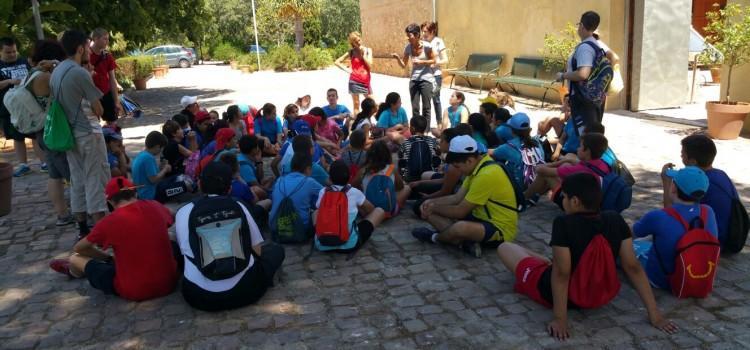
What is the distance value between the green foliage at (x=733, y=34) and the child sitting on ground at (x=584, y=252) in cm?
649

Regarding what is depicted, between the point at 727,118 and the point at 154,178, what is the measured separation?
25.5ft

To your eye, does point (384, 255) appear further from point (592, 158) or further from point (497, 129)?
point (497, 129)

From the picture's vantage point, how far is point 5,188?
654cm

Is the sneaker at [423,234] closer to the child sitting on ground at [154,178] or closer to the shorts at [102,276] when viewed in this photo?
the shorts at [102,276]

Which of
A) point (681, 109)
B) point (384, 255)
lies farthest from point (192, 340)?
point (681, 109)

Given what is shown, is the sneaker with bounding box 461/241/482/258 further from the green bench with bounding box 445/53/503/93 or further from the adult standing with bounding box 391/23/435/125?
the green bench with bounding box 445/53/503/93

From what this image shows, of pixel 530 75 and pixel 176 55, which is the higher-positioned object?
pixel 176 55

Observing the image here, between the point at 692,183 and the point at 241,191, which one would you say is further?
the point at 241,191

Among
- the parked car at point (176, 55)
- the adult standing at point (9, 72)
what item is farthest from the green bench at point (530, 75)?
the parked car at point (176, 55)

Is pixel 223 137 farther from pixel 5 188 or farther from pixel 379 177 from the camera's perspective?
pixel 5 188

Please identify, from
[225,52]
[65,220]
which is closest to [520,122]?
[65,220]

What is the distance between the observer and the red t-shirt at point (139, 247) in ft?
13.0

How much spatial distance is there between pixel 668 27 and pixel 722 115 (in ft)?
12.0

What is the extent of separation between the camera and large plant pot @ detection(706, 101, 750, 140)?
8594 millimetres
